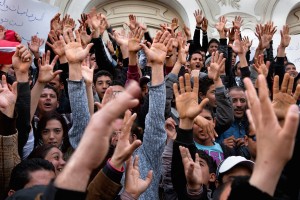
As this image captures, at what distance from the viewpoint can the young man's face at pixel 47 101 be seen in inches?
194

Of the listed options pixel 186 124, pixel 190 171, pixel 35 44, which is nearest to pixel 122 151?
pixel 190 171

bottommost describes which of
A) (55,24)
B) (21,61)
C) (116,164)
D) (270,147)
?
(116,164)

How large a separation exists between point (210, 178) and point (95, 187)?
1.32 metres

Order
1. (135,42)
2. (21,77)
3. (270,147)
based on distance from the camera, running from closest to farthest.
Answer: (270,147) < (21,77) < (135,42)

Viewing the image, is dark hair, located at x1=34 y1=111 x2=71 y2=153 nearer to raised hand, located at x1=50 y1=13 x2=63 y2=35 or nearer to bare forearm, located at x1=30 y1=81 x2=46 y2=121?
bare forearm, located at x1=30 y1=81 x2=46 y2=121

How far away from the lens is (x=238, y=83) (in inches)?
267

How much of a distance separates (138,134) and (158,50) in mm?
598

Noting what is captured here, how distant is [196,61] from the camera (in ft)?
21.6

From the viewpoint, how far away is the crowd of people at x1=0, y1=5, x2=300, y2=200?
1.73 meters

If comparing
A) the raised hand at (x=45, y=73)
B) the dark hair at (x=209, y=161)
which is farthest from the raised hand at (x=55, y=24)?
the dark hair at (x=209, y=161)

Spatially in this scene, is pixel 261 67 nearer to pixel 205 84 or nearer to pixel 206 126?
pixel 205 84

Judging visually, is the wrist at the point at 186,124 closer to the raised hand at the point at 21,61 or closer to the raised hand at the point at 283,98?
the raised hand at the point at 283,98

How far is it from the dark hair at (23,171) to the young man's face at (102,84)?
7.64 feet

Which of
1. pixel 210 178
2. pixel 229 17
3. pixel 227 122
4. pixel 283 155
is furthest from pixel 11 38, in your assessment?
pixel 229 17
